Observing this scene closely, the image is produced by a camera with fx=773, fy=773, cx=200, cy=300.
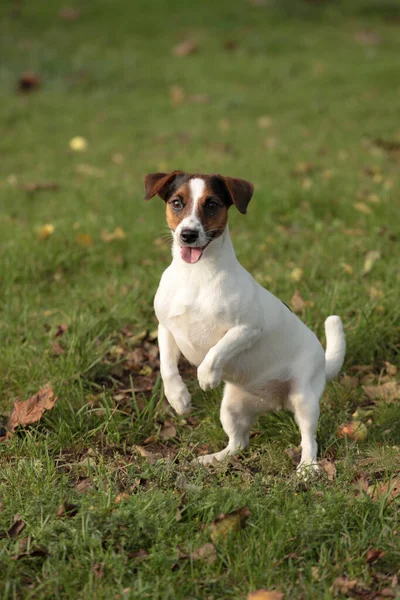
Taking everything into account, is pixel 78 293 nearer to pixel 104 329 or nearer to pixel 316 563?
pixel 104 329

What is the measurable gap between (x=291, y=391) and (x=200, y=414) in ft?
2.18

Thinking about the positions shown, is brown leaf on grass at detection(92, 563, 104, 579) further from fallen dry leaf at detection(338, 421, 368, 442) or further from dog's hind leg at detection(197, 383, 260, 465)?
fallen dry leaf at detection(338, 421, 368, 442)

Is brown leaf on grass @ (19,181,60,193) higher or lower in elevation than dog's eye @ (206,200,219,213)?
lower

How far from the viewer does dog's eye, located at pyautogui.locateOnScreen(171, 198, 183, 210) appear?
3.28m

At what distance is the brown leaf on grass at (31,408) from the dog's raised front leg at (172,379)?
2.02 ft

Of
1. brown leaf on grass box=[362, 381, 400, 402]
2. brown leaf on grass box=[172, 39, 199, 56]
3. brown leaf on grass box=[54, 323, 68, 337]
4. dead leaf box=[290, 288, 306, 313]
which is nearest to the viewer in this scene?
brown leaf on grass box=[362, 381, 400, 402]

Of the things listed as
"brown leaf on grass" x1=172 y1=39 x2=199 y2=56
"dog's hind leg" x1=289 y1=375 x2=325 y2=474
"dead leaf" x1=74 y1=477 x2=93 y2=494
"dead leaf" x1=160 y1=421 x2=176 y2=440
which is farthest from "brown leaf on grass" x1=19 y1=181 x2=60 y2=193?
"brown leaf on grass" x1=172 y1=39 x2=199 y2=56

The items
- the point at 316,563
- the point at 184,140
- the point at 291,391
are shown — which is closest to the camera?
the point at 316,563

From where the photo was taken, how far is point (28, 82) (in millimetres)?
11172

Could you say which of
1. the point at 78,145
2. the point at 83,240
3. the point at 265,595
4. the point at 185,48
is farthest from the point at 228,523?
the point at 185,48

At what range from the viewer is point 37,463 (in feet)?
10.5

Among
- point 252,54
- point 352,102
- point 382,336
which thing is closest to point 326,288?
point 382,336

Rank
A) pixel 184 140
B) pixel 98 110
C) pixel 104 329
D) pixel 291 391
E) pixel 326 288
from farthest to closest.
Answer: pixel 98 110 < pixel 184 140 < pixel 326 288 < pixel 104 329 < pixel 291 391

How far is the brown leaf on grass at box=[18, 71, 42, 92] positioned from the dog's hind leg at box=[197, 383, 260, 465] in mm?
8533
